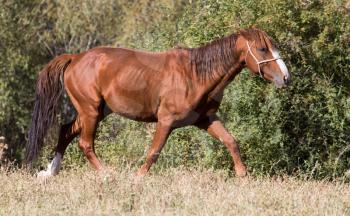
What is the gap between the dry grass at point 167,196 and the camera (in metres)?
7.50

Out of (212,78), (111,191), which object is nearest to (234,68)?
(212,78)

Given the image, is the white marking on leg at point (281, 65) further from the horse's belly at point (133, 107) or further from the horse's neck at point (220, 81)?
the horse's belly at point (133, 107)

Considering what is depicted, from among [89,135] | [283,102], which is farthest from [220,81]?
[283,102]

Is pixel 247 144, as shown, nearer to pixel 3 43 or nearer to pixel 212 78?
pixel 212 78

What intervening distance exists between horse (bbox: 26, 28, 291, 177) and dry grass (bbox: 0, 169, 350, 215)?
838 mm

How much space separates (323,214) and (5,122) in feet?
60.9

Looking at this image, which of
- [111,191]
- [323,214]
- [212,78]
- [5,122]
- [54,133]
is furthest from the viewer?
[5,122]

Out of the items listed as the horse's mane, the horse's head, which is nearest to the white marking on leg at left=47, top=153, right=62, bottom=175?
the horse's mane

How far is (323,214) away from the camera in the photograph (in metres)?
7.34

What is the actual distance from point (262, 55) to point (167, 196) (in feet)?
7.80

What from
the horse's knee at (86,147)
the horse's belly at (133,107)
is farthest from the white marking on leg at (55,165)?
the horse's belly at (133,107)

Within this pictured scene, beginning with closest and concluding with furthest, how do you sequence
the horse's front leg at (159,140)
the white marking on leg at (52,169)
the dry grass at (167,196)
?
the dry grass at (167,196) → the horse's front leg at (159,140) → the white marking on leg at (52,169)

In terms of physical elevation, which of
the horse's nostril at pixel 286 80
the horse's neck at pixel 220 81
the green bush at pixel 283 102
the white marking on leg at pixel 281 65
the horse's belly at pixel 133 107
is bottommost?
the green bush at pixel 283 102

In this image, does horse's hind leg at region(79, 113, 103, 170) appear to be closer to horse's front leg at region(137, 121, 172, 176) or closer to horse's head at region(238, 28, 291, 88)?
horse's front leg at region(137, 121, 172, 176)
